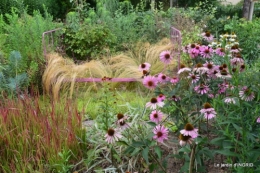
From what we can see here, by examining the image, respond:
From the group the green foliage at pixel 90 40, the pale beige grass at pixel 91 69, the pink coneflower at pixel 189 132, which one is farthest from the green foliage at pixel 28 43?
the pink coneflower at pixel 189 132

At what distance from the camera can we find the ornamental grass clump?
2293 mm

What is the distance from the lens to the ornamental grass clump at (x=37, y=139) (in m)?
2.29

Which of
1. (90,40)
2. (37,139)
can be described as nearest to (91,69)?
(90,40)

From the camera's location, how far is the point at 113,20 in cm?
635

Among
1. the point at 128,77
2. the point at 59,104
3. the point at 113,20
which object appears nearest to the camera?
the point at 59,104

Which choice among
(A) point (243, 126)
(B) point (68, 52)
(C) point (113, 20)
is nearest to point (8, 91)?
(B) point (68, 52)

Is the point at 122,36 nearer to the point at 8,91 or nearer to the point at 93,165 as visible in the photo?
the point at 8,91

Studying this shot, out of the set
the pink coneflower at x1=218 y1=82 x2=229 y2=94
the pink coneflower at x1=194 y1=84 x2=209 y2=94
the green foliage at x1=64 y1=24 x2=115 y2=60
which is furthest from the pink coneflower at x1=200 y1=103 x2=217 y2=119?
the green foliage at x1=64 y1=24 x2=115 y2=60

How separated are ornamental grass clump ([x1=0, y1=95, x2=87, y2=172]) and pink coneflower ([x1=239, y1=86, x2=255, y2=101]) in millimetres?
1205

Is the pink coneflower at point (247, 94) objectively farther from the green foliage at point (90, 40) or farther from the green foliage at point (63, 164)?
the green foliage at point (90, 40)

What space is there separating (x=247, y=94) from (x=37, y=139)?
1518mm

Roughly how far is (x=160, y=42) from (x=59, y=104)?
134 inches

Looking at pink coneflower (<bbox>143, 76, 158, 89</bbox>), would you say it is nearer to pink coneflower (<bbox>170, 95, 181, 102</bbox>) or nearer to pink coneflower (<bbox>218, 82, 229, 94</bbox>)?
pink coneflower (<bbox>170, 95, 181, 102</bbox>)

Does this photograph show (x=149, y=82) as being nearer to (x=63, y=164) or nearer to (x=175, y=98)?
(x=175, y=98)
